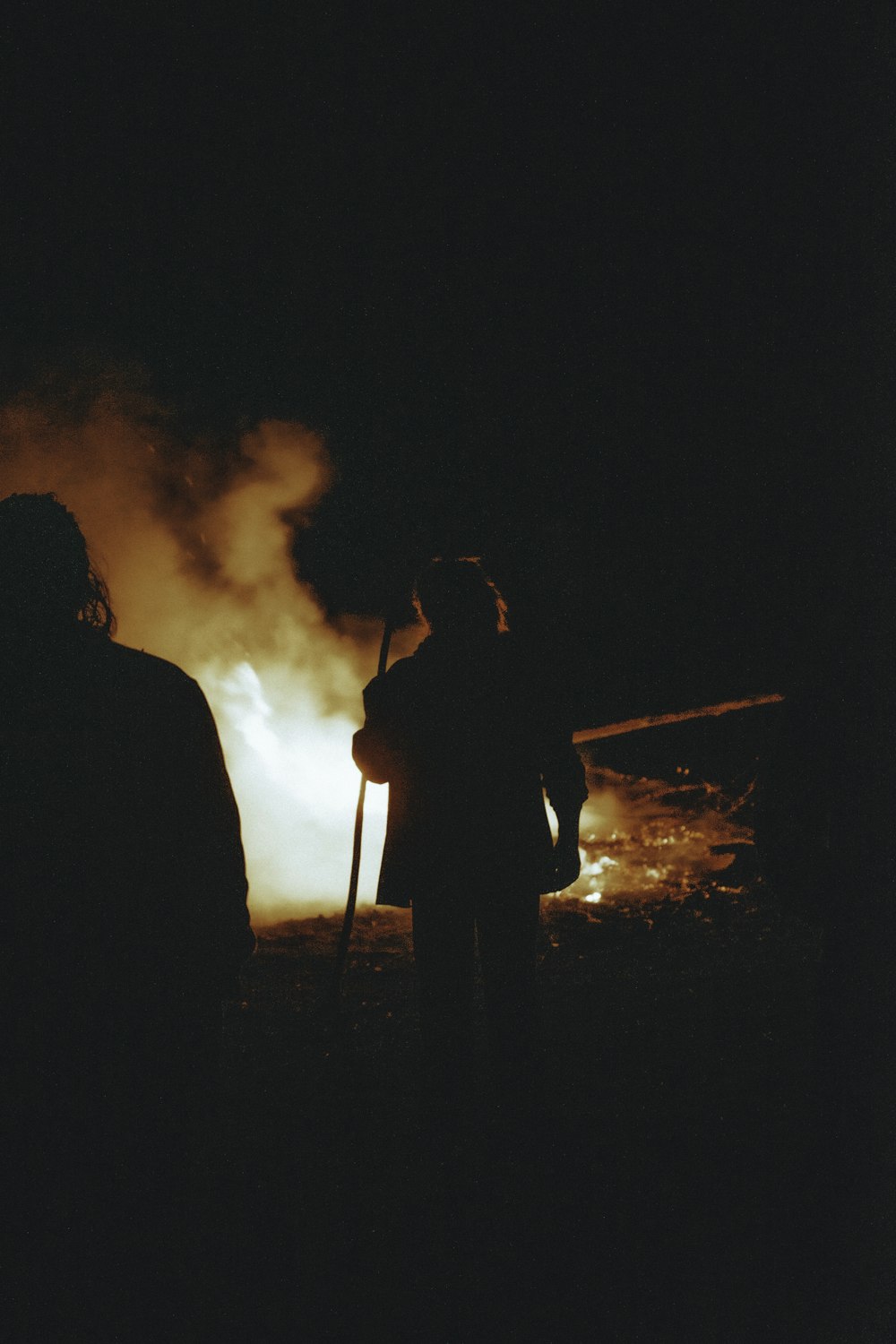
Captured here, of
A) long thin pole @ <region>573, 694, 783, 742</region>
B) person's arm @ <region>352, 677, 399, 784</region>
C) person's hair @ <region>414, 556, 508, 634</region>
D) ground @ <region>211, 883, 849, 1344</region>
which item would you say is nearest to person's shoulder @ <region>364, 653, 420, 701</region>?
person's arm @ <region>352, 677, 399, 784</region>

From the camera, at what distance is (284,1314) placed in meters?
2.00

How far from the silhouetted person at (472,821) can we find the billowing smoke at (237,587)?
5638mm

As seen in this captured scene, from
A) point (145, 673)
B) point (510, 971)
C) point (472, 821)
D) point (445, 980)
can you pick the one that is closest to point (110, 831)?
point (145, 673)

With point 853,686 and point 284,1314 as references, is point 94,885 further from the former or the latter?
point 853,686

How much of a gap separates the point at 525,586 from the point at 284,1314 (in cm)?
1045

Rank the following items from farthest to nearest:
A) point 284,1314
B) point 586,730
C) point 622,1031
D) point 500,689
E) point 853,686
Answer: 1. point 586,730
2. point 622,1031
3. point 500,689
4. point 284,1314
5. point 853,686

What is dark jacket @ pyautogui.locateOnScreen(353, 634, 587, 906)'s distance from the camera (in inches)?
100.0

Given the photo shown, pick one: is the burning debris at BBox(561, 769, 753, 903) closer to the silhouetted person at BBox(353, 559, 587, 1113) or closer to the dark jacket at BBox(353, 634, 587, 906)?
the silhouetted person at BBox(353, 559, 587, 1113)

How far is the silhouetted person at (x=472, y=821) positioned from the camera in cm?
254

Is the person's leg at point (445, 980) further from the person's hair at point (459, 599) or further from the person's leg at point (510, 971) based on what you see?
the person's hair at point (459, 599)

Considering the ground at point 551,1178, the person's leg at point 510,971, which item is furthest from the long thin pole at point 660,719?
the person's leg at point 510,971

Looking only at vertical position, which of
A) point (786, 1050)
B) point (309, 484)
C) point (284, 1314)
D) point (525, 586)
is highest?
point (309, 484)

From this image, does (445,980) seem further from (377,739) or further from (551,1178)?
(377,739)

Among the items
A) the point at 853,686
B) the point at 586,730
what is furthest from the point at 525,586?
the point at 853,686
